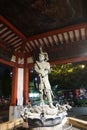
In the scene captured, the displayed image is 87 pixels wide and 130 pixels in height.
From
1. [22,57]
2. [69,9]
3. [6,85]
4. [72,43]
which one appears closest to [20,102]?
[22,57]

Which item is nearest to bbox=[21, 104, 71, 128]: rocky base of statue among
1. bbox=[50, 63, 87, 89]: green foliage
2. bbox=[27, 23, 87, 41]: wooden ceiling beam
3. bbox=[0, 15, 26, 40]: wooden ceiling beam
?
bbox=[0, 15, 26, 40]: wooden ceiling beam

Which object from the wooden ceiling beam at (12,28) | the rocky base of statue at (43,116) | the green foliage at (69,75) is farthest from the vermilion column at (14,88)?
the green foliage at (69,75)

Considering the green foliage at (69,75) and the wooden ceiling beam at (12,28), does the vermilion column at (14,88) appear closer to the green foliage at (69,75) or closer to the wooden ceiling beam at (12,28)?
the wooden ceiling beam at (12,28)

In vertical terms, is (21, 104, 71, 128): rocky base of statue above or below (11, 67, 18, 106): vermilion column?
below

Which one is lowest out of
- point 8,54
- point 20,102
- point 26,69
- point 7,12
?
point 20,102

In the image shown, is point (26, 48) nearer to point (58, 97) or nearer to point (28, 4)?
point (28, 4)

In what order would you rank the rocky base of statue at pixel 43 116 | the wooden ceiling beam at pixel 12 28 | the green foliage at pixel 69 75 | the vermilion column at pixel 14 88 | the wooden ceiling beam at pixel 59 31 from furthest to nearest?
the green foliage at pixel 69 75 → the vermilion column at pixel 14 88 → the wooden ceiling beam at pixel 59 31 → the wooden ceiling beam at pixel 12 28 → the rocky base of statue at pixel 43 116

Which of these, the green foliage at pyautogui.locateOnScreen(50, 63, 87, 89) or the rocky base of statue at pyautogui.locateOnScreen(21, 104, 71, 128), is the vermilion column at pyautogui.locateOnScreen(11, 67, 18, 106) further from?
the green foliage at pyautogui.locateOnScreen(50, 63, 87, 89)

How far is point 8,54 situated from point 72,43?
3.29m

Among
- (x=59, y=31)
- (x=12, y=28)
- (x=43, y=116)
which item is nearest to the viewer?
(x=43, y=116)

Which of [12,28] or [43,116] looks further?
[12,28]

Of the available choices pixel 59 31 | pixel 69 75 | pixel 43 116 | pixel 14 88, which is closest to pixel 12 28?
pixel 59 31

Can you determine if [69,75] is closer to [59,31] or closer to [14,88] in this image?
[14,88]

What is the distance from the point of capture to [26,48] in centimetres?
966
